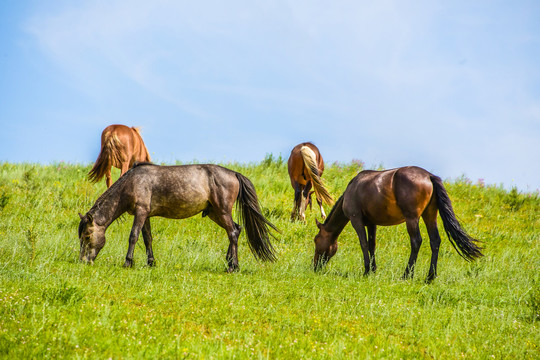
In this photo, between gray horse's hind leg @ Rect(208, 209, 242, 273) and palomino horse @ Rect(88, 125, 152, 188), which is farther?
palomino horse @ Rect(88, 125, 152, 188)

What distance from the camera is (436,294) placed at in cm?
783

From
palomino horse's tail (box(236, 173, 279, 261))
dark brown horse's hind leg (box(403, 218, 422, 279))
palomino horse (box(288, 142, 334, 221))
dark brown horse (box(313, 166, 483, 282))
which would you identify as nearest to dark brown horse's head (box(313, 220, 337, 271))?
dark brown horse (box(313, 166, 483, 282))

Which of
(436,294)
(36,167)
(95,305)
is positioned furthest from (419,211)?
(36,167)

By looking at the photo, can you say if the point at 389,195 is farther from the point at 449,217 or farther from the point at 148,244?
the point at 148,244

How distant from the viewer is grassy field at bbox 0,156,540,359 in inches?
199

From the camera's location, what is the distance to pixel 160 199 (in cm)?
884

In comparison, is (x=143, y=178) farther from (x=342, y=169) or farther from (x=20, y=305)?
(x=342, y=169)

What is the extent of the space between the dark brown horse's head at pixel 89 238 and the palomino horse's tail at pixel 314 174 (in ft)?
19.8

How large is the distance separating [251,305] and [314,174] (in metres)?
7.22

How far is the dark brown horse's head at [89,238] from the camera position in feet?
28.8

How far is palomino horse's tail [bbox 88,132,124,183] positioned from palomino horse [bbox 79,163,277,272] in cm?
596

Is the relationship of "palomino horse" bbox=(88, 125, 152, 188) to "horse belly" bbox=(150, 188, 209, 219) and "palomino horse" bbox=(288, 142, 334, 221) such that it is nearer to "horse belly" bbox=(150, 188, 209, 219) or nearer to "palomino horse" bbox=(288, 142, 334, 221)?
"palomino horse" bbox=(288, 142, 334, 221)

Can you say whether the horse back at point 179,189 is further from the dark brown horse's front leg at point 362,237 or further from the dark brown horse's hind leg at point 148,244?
Answer: the dark brown horse's front leg at point 362,237

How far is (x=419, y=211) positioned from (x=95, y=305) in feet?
18.1
